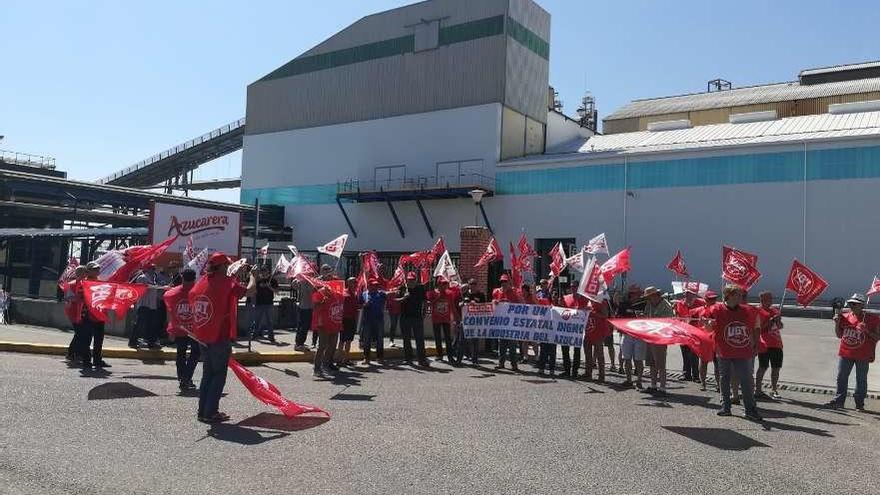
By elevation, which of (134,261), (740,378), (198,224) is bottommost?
(740,378)

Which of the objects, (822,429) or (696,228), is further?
(696,228)

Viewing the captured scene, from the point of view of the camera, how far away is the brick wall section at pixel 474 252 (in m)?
18.8

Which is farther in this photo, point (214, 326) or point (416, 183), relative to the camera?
point (416, 183)

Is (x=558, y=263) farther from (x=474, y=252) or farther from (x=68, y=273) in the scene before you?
(x=68, y=273)

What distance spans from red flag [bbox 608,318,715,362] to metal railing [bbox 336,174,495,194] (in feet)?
97.0

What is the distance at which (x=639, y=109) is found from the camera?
5266 cm

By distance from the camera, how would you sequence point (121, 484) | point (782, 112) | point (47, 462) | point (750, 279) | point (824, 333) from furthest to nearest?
point (782, 112), point (824, 333), point (750, 279), point (47, 462), point (121, 484)

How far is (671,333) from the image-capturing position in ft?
33.8

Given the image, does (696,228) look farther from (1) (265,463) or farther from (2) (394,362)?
(1) (265,463)

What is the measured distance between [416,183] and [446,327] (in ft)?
97.0

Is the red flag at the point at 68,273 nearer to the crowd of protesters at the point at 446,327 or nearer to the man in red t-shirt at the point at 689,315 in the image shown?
the crowd of protesters at the point at 446,327

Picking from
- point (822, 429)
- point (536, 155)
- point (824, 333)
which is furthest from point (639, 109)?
point (822, 429)

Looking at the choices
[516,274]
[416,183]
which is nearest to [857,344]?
[516,274]

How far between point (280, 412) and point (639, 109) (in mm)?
49128
